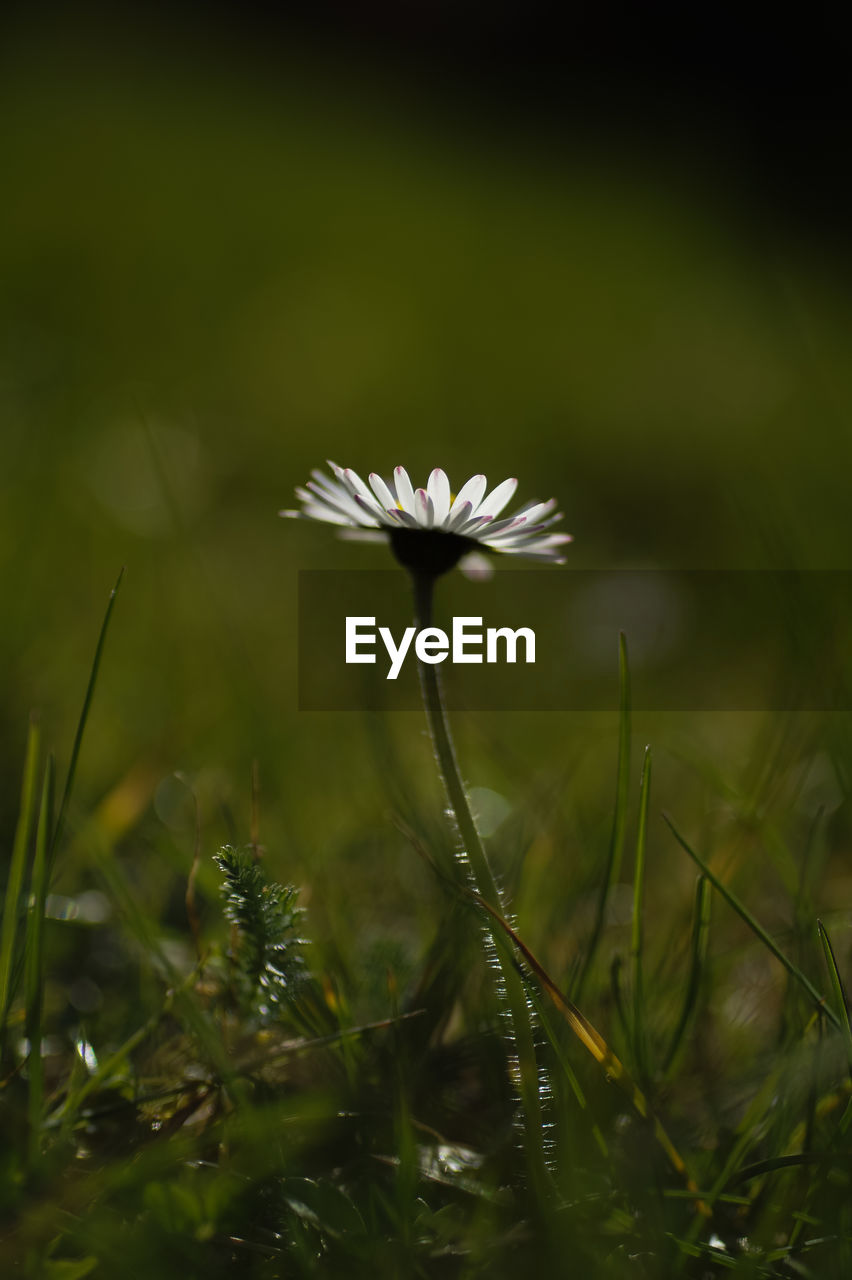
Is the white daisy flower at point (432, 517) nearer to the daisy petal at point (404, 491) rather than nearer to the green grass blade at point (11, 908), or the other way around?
the daisy petal at point (404, 491)

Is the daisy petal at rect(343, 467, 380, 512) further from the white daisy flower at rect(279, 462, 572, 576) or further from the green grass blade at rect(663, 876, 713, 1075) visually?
the green grass blade at rect(663, 876, 713, 1075)

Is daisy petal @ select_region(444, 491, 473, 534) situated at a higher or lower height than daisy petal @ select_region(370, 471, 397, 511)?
lower

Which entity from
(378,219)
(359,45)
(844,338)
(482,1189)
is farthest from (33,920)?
(359,45)

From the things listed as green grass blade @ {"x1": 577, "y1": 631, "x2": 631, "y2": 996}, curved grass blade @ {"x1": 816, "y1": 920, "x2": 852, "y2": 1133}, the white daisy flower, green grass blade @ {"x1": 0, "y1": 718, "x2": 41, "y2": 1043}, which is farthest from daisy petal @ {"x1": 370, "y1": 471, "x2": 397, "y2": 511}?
curved grass blade @ {"x1": 816, "y1": 920, "x2": 852, "y2": 1133}

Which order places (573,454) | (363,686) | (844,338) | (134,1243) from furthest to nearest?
(844,338)
(573,454)
(363,686)
(134,1243)

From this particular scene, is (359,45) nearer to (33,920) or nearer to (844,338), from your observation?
(844,338)

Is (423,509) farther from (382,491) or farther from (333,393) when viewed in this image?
(333,393)
